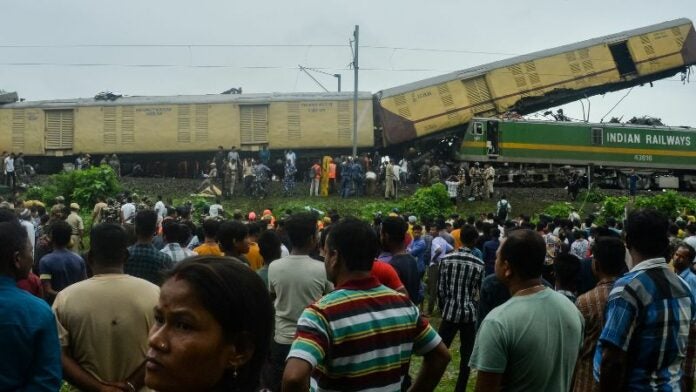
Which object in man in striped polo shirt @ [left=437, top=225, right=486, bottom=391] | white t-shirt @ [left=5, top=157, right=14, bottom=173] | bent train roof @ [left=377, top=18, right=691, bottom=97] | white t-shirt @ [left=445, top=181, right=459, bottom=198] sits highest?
bent train roof @ [left=377, top=18, right=691, bottom=97]

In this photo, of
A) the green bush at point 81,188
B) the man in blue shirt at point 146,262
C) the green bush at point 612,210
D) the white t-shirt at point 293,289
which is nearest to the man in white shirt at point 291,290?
the white t-shirt at point 293,289

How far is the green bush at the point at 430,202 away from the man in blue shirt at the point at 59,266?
15670mm

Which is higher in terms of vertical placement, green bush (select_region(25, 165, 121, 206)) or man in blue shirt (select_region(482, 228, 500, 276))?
green bush (select_region(25, 165, 121, 206))

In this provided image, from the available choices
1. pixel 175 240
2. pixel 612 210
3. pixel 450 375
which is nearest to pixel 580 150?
pixel 612 210

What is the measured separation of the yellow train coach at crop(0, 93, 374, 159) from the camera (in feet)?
96.5

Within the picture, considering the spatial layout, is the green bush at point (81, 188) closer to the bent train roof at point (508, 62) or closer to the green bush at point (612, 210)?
the bent train roof at point (508, 62)

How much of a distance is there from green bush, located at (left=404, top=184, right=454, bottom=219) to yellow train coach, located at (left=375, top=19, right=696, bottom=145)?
645 centimetres

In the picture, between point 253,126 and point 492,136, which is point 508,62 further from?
point 253,126

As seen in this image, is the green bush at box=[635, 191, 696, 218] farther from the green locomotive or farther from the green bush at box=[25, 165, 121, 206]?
the green bush at box=[25, 165, 121, 206]

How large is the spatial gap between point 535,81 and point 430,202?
368 inches

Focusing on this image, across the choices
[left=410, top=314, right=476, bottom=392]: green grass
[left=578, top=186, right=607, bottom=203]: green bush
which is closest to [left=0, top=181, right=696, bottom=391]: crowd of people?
[left=410, top=314, right=476, bottom=392]: green grass

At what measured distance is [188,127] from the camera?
96.5 feet

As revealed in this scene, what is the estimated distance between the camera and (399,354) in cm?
375

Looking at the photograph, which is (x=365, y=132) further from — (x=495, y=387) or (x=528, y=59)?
(x=495, y=387)
